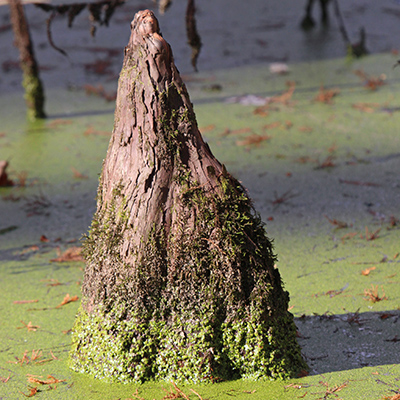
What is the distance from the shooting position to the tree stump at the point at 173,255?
60.6 inches

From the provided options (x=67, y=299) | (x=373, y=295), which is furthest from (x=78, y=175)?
(x=373, y=295)

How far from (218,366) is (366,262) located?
1.04m

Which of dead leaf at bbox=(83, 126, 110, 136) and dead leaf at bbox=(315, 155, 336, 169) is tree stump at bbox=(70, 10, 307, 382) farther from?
dead leaf at bbox=(83, 126, 110, 136)

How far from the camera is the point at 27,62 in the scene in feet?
14.2

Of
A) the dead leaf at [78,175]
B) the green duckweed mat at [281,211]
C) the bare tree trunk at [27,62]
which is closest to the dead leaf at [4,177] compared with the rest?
the green duckweed mat at [281,211]

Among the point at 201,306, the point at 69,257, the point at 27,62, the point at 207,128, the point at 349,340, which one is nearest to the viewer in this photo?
the point at 201,306

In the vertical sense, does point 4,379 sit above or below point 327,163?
above

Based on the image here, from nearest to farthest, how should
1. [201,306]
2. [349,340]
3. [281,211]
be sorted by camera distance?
1. [201,306]
2. [349,340]
3. [281,211]

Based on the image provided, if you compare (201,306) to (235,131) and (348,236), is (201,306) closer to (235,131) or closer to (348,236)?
(348,236)

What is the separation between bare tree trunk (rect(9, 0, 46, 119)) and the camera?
4182mm

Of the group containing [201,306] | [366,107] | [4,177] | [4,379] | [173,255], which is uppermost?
[173,255]

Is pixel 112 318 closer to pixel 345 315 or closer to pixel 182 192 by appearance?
pixel 182 192

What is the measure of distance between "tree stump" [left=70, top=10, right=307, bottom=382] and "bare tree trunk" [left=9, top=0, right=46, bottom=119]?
118 inches

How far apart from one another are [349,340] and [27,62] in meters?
3.43
